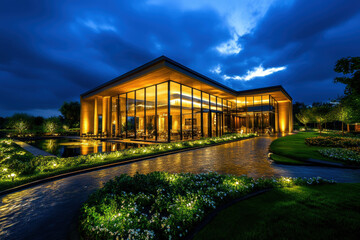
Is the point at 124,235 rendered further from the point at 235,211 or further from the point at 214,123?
the point at 214,123

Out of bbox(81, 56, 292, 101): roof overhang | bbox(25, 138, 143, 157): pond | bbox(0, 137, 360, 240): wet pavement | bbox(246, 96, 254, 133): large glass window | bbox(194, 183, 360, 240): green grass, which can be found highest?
bbox(81, 56, 292, 101): roof overhang

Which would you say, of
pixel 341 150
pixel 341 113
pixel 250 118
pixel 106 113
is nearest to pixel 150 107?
pixel 106 113

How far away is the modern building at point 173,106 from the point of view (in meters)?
14.9

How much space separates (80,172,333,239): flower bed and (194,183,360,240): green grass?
1.13 ft

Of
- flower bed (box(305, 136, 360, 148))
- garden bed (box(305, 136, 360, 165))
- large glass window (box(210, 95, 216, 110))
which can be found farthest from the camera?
large glass window (box(210, 95, 216, 110))

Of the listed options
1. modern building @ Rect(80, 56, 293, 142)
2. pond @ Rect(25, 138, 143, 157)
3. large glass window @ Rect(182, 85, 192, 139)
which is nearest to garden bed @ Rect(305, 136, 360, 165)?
modern building @ Rect(80, 56, 293, 142)

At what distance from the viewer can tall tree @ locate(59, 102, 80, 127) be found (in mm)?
41188

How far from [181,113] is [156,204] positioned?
42.2 ft

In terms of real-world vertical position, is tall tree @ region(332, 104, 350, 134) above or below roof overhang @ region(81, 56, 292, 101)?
below

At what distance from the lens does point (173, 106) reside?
17.5 m

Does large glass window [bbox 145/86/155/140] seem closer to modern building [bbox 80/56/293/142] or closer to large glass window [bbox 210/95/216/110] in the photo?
modern building [bbox 80/56/293/142]

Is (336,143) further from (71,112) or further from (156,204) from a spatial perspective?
(71,112)

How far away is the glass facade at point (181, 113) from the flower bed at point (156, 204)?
10454mm

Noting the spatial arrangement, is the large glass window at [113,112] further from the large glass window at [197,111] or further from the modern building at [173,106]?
the large glass window at [197,111]
